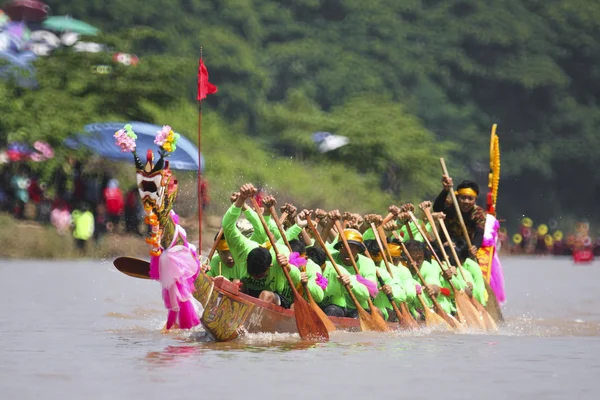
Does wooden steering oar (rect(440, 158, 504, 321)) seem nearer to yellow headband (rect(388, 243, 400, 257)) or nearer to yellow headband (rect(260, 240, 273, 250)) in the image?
yellow headband (rect(388, 243, 400, 257))

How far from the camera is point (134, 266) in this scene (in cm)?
1273

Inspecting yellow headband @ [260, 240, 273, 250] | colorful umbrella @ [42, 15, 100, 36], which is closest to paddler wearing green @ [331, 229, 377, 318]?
yellow headband @ [260, 240, 273, 250]

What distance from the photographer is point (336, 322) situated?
1391 cm

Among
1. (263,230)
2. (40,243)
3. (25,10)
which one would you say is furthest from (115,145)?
(263,230)

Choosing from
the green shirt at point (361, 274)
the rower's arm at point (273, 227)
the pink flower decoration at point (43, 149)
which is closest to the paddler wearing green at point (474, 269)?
the green shirt at point (361, 274)

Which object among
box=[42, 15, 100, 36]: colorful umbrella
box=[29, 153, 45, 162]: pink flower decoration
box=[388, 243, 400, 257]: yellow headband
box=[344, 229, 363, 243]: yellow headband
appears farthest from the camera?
box=[42, 15, 100, 36]: colorful umbrella

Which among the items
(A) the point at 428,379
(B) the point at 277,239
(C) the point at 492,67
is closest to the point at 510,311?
(B) the point at 277,239

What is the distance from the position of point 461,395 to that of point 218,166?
22247 mm

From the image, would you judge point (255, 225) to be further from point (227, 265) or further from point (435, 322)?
point (435, 322)

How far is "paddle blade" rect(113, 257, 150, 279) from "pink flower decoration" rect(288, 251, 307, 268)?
1.42 metres

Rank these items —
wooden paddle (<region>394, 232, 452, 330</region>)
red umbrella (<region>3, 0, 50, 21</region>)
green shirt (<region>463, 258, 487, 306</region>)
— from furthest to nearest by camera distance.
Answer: red umbrella (<region>3, 0, 50, 21</region>)
green shirt (<region>463, 258, 487, 306</region>)
wooden paddle (<region>394, 232, 452, 330</region>)

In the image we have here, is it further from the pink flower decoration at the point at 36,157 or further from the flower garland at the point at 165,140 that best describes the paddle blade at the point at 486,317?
the pink flower decoration at the point at 36,157

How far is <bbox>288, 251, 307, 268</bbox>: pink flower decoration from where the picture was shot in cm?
1352

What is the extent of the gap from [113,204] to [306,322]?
1379cm
